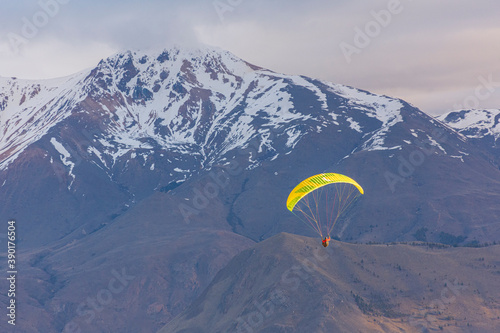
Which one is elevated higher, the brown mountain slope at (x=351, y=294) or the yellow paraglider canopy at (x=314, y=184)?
the yellow paraglider canopy at (x=314, y=184)

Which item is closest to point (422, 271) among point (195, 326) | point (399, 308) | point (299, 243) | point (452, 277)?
point (452, 277)

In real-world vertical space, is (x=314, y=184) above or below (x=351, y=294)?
above

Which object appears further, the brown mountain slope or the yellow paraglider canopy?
the brown mountain slope

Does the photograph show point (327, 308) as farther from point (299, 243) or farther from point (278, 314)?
point (299, 243)

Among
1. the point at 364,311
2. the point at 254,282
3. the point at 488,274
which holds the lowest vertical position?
the point at 488,274

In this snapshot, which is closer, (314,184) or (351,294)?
(314,184)

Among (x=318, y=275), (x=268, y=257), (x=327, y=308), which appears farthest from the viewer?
(x=268, y=257)

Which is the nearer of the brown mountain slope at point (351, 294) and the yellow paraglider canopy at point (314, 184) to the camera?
the yellow paraglider canopy at point (314, 184)

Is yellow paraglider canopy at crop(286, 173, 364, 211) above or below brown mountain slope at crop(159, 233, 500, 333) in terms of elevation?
above
